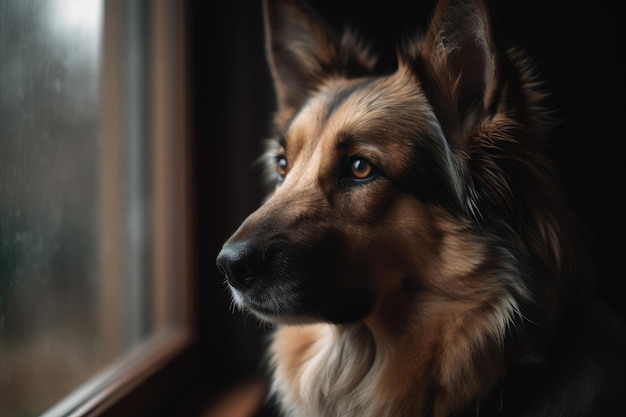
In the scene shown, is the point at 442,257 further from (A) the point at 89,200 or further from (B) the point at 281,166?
(A) the point at 89,200

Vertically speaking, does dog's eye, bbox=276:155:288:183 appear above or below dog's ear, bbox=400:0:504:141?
below

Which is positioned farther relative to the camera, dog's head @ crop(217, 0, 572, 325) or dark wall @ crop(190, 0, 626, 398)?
dark wall @ crop(190, 0, 626, 398)

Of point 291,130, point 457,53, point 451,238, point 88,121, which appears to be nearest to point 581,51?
point 457,53

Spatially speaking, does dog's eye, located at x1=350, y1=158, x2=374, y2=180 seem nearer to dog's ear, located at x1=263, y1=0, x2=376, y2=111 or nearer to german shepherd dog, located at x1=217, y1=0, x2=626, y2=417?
german shepherd dog, located at x1=217, y1=0, x2=626, y2=417

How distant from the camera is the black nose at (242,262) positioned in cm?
105

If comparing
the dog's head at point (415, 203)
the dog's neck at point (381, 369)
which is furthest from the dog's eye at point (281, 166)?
the dog's neck at point (381, 369)

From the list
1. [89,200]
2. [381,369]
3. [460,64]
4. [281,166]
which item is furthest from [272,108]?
[381,369]

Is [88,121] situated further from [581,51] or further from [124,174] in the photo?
[581,51]

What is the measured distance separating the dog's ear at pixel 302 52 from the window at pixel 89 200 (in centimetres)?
31

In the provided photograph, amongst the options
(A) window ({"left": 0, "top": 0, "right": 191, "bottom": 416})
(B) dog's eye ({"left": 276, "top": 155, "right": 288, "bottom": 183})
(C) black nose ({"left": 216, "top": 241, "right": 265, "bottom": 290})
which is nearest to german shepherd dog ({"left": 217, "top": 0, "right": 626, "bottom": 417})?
(C) black nose ({"left": 216, "top": 241, "right": 265, "bottom": 290})

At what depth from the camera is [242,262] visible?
41.4 inches

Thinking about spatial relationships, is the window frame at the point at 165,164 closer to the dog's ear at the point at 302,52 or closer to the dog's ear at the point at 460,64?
the dog's ear at the point at 302,52

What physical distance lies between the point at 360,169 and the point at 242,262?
1.18ft

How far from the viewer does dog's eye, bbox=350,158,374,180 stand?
1203mm
